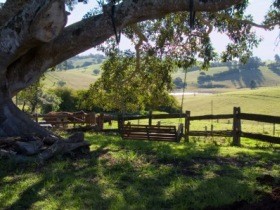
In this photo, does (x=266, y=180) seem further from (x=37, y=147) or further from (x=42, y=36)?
(x=42, y=36)

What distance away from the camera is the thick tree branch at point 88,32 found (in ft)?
41.1

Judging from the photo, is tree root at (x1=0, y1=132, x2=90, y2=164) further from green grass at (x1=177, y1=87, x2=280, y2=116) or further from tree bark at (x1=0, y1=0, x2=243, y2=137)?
green grass at (x1=177, y1=87, x2=280, y2=116)

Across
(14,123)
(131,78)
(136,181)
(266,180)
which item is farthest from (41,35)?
(131,78)

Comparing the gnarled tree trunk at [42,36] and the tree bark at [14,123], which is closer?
the gnarled tree trunk at [42,36]

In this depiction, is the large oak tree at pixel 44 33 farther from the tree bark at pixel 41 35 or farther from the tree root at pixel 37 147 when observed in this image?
the tree root at pixel 37 147

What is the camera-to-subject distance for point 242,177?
29.2 feet

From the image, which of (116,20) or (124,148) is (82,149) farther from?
(116,20)

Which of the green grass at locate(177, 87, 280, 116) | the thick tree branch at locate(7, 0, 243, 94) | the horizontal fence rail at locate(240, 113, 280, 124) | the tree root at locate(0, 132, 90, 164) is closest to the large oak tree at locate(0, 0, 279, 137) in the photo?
the thick tree branch at locate(7, 0, 243, 94)

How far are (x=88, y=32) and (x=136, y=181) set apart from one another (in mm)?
6075

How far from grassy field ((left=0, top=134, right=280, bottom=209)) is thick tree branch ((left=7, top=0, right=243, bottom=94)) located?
3.97 meters

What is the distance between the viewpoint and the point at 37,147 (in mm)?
10664

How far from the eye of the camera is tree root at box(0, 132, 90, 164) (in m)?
10.2

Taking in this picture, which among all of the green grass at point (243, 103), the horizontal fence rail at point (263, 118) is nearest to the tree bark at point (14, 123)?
the horizontal fence rail at point (263, 118)

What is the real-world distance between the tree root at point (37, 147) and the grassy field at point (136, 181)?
10.2 inches
